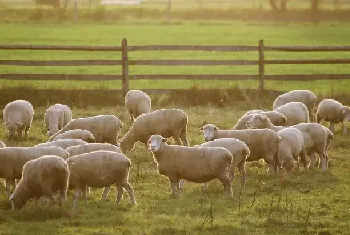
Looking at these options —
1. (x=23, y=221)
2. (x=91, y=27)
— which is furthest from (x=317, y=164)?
(x=91, y=27)

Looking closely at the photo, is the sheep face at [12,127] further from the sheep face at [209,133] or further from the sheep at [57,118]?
the sheep face at [209,133]

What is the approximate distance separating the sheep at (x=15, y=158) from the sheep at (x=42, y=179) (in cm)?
71

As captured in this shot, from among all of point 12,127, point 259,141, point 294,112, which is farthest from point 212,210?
point 12,127

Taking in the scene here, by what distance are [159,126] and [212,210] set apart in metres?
4.38

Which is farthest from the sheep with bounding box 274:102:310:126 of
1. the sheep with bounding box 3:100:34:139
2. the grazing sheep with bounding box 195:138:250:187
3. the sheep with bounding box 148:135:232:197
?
the sheep with bounding box 3:100:34:139

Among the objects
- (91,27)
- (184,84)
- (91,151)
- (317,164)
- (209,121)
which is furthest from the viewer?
(91,27)

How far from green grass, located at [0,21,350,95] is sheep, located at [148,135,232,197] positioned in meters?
10.1

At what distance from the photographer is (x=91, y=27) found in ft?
153

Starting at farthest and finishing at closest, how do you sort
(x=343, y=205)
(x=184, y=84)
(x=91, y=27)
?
1. (x=91, y=27)
2. (x=184, y=84)
3. (x=343, y=205)

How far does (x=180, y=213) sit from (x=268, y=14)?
4514 cm

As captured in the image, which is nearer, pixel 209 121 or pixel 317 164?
pixel 317 164

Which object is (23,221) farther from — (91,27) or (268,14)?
(268,14)

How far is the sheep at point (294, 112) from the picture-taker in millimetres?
15961

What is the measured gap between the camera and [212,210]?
10.9 meters
